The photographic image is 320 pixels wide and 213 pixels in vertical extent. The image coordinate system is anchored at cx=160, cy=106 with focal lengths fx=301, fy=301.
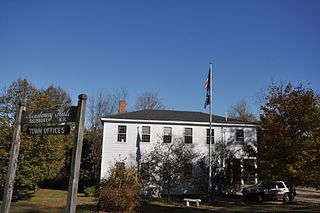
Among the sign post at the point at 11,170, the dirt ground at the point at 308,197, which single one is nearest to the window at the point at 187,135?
the dirt ground at the point at 308,197

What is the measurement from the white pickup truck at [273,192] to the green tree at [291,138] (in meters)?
2.55

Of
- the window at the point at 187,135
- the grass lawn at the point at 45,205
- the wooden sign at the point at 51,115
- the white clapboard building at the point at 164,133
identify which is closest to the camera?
the wooden sign at the point at 51,115

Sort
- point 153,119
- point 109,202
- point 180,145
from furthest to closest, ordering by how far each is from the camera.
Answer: point 153,119, point 180,145, point 109,202

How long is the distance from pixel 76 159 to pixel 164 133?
69.3 ft

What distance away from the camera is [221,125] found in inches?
1153

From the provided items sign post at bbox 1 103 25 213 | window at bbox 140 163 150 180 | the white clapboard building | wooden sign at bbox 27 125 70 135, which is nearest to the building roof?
the white clapboard building

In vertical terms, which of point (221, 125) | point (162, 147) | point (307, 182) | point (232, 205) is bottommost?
point (232, 205)

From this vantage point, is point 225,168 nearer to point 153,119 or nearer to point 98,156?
point 153,119

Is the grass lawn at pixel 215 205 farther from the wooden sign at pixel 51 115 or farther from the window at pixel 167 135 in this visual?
the wooden sign at pixel 51 115

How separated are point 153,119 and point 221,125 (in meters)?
6.69

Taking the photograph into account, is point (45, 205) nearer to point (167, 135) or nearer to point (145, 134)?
point (145, 134)

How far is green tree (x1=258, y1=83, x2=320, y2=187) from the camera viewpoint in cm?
1883

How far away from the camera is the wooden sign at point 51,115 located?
8.34 meters

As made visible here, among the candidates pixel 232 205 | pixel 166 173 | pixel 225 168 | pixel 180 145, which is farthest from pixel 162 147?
pixel 232 205
